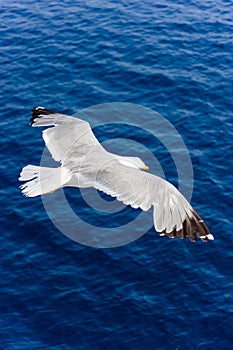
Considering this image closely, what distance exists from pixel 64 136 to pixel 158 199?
13.5 feet

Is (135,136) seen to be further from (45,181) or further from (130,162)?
(45,181)

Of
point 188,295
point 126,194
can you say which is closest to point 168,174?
point 188,295

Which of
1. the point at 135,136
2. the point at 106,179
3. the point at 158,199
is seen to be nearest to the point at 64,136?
the point at 106,179

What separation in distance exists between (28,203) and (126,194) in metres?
9.21

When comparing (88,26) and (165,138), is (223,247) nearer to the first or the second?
(165,138)

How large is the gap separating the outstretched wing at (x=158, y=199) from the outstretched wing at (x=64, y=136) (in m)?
1.99

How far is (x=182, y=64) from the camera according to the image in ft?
98.9

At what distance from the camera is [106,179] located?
50.6 feet

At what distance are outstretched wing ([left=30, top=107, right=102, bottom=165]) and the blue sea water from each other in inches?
193

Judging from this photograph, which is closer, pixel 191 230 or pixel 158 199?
pixel 191 230

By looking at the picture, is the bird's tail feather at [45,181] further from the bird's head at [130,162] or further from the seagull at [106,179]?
the bird's head at [130,162]

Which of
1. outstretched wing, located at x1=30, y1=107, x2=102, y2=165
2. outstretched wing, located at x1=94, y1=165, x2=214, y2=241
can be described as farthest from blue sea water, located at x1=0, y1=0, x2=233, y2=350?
outstretched wing, located at x1=94, y1=165, x2=214, y2=241

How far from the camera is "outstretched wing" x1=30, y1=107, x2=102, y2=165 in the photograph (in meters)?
17.4

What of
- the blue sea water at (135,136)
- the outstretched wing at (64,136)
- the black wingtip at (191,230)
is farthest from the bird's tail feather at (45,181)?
the blue sea water at (135,136)
